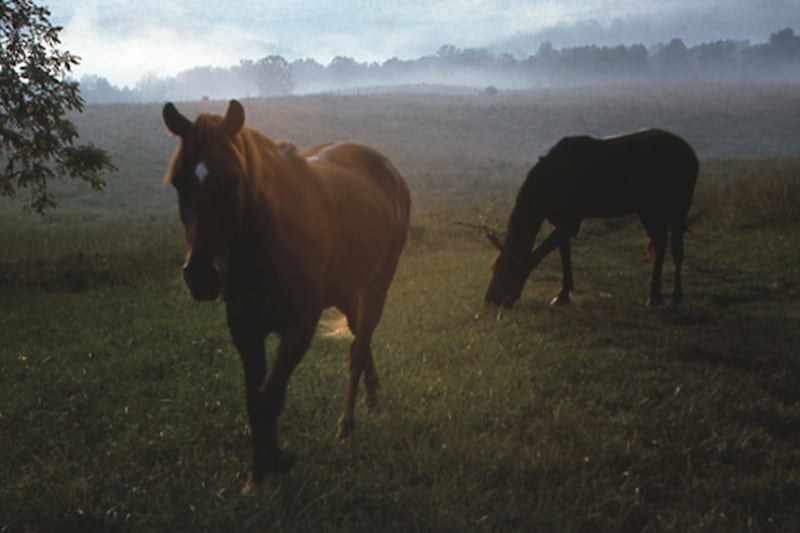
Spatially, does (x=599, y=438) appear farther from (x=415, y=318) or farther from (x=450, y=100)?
(x=450, y=100)

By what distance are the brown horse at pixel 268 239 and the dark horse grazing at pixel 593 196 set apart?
14.4 feet

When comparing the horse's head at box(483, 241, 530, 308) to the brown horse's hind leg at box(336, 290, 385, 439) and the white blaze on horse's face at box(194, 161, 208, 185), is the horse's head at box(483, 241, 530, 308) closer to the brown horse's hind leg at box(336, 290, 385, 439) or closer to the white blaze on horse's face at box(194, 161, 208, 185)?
the brown horse's hind leg at box(336, 290, 385, 439)

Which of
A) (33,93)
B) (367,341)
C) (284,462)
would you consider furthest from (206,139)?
(33,93)

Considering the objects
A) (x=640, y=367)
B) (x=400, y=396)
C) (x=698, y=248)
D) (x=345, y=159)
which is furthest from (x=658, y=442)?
(x=698, y=248)

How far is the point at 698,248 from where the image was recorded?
12219 mm

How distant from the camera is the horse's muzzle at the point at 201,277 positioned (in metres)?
2.57

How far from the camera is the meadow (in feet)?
10.5

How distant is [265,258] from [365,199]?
142 centimetres

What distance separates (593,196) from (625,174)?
0.71m

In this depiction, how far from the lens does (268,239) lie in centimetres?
308

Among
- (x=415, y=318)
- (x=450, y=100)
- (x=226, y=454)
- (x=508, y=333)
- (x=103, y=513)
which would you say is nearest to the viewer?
(x=103, y=513)

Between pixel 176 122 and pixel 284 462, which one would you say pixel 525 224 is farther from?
pixel 176 122

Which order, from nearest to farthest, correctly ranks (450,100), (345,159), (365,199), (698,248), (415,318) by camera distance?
1. (365,199)
2. (345,159)
3. (415,318)
4. (698,248)
5. (450,100)

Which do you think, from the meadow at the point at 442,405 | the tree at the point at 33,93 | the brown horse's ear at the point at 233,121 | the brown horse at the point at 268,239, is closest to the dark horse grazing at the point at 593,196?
the meadow at the point at 442,405
